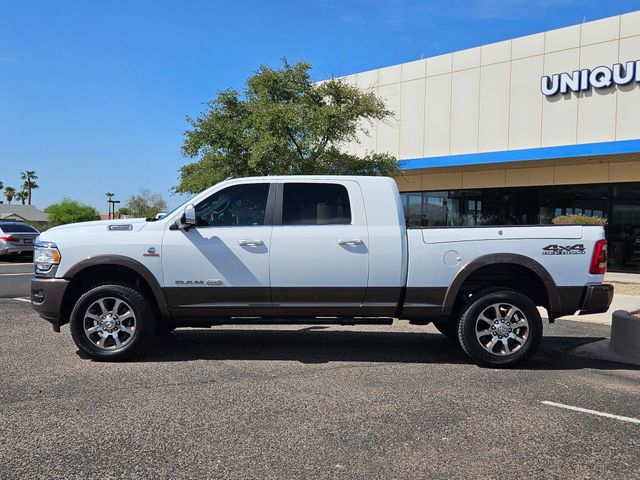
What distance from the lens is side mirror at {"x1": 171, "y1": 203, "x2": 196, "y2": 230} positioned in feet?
19.2

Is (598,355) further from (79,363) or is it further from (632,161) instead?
(632,161)

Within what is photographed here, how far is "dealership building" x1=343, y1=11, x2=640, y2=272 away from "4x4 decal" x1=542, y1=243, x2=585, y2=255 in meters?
12.0

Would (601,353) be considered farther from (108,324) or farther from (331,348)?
(108,324)

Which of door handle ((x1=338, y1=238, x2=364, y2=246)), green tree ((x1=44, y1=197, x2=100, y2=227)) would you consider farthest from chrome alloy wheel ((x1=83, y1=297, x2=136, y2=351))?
green tree ((x1=44, y1=197, x2=100, y2=227))

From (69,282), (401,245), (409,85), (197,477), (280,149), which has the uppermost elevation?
(409,85)

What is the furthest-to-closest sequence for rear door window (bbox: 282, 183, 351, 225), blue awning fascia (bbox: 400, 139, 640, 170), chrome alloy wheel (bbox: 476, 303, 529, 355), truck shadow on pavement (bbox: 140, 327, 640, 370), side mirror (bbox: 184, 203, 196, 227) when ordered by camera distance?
blue awning fascia (bbox: 400, 139, 640, 170) → truck shadow on pavement (bbox: 140, 327, 640, 370) → rear door window (bbox: 282, 183, 351, 225) → chrome alloy wheel (bbox: 476, 303, 529, 355) → side mirror (bbox: 184, 203, 196, 227)

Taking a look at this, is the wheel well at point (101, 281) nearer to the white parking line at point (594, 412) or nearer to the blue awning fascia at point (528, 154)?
the white parking line at point (594, 412)

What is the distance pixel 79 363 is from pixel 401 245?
3.75 metres

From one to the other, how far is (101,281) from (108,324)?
0.55 m

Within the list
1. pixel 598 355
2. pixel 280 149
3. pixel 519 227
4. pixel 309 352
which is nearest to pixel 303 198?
pixel 309 352

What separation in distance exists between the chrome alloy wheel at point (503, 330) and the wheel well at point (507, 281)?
35cm

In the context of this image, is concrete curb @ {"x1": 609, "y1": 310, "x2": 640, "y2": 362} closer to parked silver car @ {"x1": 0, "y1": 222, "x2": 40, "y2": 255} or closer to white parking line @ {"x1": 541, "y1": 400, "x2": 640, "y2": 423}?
white parking line @ {"x1": 541, "y1": 400, "x2": 640, "y2": 423}

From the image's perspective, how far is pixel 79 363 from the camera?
6031mm

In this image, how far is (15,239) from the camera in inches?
816
